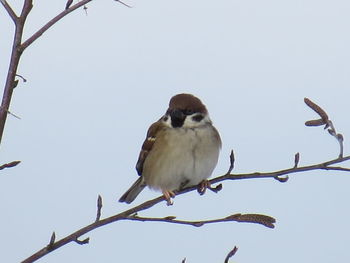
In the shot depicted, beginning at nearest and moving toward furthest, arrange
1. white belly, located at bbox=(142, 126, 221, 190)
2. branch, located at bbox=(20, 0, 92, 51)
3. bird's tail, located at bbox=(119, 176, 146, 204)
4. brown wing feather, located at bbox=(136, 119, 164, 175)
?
1. branch, located at bbox=(20, 0, 92, 51)
2. white belly, located at bbox=(142, 126, 221, 190)
3. brown wing feather, located at bbox=(136, 119, 164, 175)
4. bird's tail, located at bbox=(119, 176, 146, 204)

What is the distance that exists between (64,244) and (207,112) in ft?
7.71

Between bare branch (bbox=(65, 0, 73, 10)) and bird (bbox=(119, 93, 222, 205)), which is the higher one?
bare branch (bbox=(65, 0, 73, 10))

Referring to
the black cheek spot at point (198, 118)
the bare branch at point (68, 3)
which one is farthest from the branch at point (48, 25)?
the black cheek spot at point (198, 118)

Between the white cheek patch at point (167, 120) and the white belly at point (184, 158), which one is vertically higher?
the white cheek patch at point (167, 120)

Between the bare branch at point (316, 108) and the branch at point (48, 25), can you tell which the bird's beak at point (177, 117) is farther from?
the branch at point (48, 25)

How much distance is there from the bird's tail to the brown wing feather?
0.10m

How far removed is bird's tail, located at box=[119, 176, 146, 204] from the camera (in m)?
4.39

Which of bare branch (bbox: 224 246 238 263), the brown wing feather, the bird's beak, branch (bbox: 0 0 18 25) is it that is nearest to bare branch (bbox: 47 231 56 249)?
bare branch (bbox: 224 246 238 263)

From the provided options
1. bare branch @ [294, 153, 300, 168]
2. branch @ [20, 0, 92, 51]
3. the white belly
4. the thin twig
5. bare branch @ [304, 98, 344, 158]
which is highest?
branch @ [20, 0, 92, 51]

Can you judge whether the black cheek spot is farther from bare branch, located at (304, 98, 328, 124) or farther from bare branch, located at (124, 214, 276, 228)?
bare branch, located at (304, 98, 328, 124)

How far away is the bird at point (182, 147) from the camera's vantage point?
3.88 meters

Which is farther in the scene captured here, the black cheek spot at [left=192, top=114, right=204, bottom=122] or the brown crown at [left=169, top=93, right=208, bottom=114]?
the black cheek spot at [left=192, top=114, right=204, bottom=122]

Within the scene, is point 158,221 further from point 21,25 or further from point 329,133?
point 21,25

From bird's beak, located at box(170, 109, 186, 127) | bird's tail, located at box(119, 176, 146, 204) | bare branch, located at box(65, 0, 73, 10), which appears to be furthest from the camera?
bird's tail, located at box(119, 176, 146, 204)
